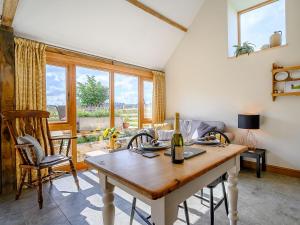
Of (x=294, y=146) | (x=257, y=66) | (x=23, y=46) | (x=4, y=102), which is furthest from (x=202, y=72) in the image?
(x=4, y=102)

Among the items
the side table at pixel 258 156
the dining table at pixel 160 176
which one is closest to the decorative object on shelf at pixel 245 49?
the side table at pixel 258 156

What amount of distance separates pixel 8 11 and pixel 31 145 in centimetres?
171

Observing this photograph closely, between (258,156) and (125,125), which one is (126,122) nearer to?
(125,125)

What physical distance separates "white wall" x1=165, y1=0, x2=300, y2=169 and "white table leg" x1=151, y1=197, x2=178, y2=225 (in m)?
3.10

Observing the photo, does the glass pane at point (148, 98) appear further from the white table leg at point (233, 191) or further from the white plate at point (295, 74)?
the white table leg at point (233, 191)

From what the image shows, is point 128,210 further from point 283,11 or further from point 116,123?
point 283,11

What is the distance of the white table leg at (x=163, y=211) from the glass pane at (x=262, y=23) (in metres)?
3.64

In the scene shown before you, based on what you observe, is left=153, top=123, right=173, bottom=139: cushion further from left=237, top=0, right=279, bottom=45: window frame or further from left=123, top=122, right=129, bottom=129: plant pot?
left=237, top=0, right=279, bottom=45: window frame

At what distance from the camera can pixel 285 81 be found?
2.99 m

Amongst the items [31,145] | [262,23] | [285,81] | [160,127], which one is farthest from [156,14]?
[31,145]

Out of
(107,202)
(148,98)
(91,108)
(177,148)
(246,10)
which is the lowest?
(107,202)

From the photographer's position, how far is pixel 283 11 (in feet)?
10.6

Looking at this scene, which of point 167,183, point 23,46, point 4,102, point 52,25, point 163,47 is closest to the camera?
point 167,183

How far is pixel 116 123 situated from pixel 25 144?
2.13 meters
